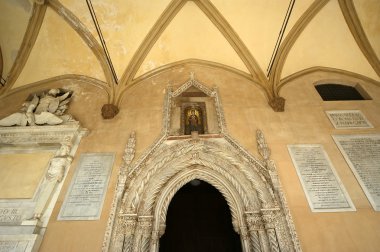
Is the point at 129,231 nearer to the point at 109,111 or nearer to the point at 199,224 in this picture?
the point at 199,224

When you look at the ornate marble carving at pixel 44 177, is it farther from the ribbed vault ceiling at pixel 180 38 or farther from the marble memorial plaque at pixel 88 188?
the ribbed vault ceiling at pixel 180 38

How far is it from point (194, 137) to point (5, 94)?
559 centimetres

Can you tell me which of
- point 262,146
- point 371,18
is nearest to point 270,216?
point 262,146

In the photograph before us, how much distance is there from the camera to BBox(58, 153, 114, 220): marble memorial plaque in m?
3.86

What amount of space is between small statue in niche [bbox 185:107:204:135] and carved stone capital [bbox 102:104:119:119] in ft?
5.83

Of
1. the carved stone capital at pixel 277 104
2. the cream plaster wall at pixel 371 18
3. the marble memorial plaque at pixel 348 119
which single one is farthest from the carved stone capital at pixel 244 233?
the cream plaster wall at pixel 371 18

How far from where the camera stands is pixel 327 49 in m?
6.38

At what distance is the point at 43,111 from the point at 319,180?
6344 millimetres

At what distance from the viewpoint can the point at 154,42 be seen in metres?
6.34

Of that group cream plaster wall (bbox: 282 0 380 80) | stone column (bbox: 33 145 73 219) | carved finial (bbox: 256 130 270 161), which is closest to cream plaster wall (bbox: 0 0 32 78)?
stone column (bbox: 33 145 73 219)

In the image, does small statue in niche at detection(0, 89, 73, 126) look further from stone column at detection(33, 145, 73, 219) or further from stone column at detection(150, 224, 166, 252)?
stone column at detection(150, 224, 166, 252)

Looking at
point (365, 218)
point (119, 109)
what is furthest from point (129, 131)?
point (365, 218)

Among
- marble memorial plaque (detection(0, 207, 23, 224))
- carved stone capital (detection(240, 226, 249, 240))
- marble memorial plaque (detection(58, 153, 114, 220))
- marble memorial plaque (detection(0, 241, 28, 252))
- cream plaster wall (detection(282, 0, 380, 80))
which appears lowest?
marble memorial plaque (detection(0, 241, 28, 252))

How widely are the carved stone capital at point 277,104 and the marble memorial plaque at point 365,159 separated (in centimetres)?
127
